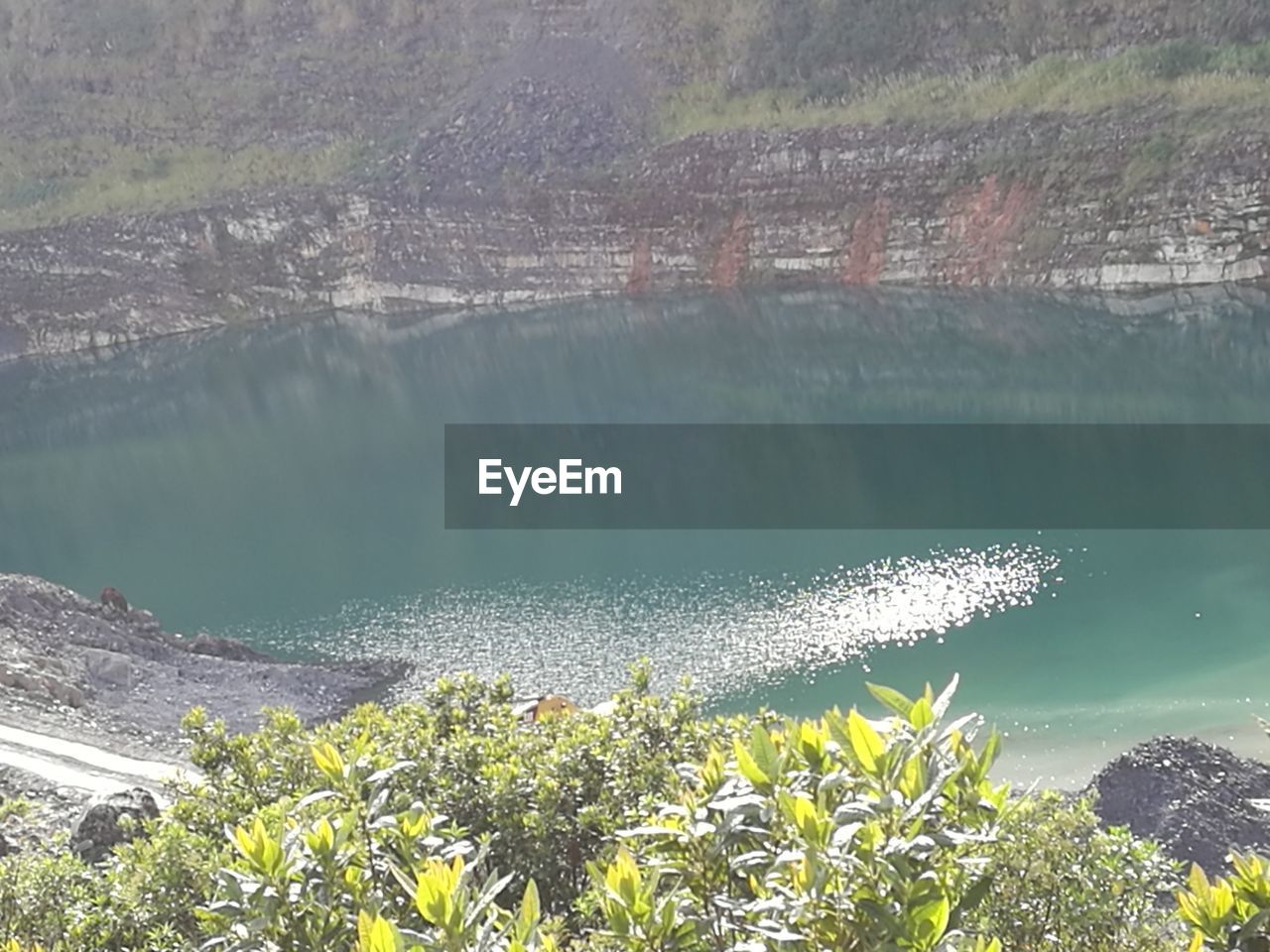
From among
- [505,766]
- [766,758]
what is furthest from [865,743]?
[505,766]

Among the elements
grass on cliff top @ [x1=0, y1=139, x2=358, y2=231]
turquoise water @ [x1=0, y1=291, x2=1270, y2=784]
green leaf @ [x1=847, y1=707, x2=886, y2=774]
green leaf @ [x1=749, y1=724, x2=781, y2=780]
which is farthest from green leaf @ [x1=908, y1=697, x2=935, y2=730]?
grass on cliff top @ [x1=0, y1=139, x2=358, y2=231]

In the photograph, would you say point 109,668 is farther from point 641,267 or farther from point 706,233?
point 641,267

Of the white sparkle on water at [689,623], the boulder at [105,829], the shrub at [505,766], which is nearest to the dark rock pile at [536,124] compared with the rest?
the white sparkle on water at [689,623]

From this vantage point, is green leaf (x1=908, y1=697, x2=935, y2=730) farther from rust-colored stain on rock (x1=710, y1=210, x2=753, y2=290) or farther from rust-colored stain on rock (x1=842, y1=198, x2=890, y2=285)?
rust-colored stain on rock (x1=710, y1=210, x2=753, y2=290)

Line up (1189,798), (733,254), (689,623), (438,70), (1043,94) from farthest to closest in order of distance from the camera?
1. (438,70)
2. (733,254)
3. (1043,94)
4. (689,623)
5. (1189,798)

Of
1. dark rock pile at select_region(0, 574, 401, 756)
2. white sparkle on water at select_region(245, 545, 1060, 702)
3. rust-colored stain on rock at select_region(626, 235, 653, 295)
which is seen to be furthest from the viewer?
rust-colored stain on rock at select_region(626, 235, 653, 295)

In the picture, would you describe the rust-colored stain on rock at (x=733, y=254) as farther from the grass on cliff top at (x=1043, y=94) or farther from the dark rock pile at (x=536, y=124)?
the dark rock pile at (x=536, y=124)
